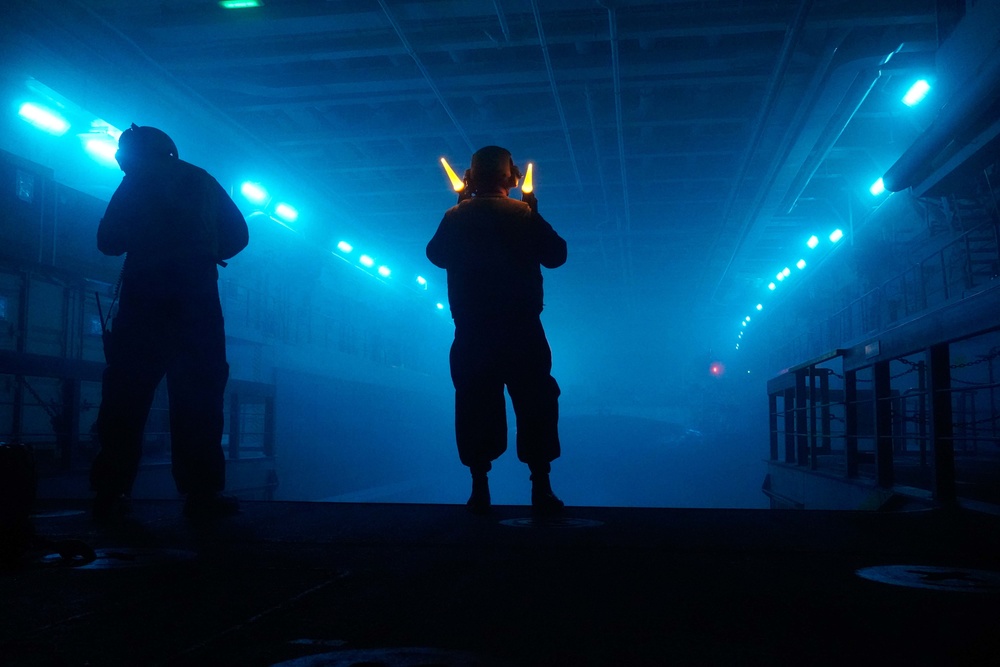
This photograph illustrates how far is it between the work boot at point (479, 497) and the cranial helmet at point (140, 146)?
2.13 meters

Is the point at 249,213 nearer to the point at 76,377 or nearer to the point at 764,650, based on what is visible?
the point at 76,377

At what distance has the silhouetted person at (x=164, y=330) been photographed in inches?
119

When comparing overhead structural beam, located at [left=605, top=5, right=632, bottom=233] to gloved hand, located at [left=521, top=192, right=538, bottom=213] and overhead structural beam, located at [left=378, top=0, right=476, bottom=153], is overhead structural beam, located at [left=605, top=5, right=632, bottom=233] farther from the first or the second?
gloved hand, located at [left=521, top=192, right=538, bottom=213]

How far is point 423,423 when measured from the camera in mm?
27266

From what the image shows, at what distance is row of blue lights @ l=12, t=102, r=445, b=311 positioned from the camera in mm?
9227

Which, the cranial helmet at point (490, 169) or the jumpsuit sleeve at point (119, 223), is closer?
the jumpsuit sleeve at point (119, 223)

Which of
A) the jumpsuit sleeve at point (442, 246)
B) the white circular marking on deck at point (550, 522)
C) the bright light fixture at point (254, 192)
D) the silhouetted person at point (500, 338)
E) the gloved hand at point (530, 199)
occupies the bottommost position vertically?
the white circular marking on deck at point (550, 522)

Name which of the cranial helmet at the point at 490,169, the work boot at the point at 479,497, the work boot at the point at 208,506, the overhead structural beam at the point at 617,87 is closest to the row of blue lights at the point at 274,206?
the overhead structural beam at the point at 617,87

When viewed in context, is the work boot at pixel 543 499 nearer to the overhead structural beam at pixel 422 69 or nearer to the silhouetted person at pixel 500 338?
the silhouetted person at pixel 500 338

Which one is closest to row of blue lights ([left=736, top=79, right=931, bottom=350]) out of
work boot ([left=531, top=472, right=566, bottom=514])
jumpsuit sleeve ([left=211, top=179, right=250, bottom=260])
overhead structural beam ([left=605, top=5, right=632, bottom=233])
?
overhead structural beam ([left=605, top=5, right=632, bottom=233])

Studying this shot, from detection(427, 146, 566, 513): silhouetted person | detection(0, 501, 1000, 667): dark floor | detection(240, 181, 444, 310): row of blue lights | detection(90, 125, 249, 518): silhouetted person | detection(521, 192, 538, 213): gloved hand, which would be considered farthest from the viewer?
detection(240, 181, 444, 310): row of blue lights

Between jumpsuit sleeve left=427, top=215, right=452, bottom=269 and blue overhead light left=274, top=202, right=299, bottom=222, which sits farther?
blue overhead light left=274, top=202, right=299, bottom=222

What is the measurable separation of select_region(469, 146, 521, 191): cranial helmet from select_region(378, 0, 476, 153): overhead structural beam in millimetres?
5475

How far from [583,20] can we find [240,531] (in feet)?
26.2
